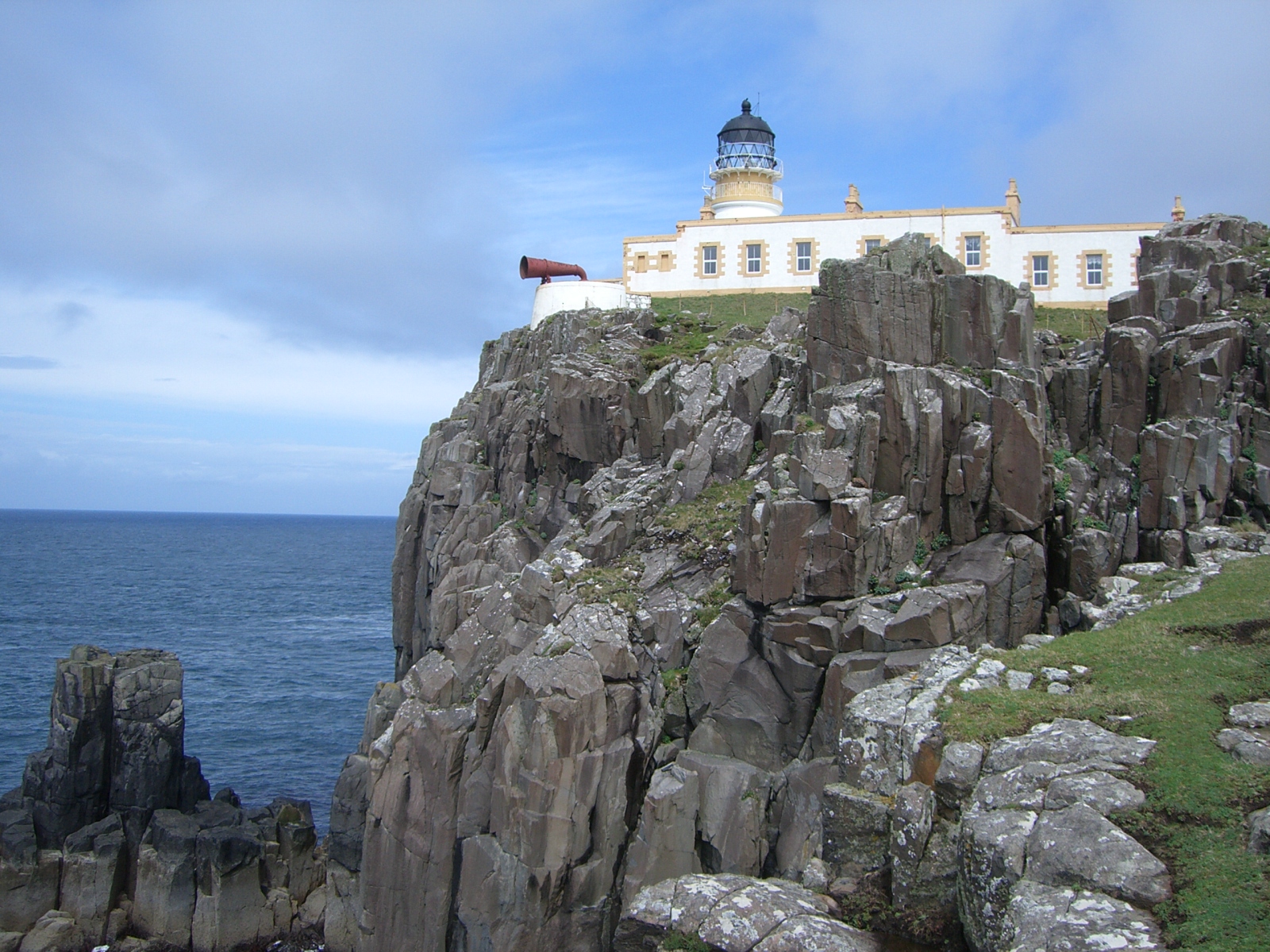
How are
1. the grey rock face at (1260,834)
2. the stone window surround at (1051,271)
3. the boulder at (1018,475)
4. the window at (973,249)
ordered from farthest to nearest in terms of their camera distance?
1. the window at (973,249)
2. the stone window surround at (1051,271)
3. the boulder at (1018,475)
4. the grey rock face at (1260,834)

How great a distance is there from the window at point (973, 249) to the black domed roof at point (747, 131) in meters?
16.5

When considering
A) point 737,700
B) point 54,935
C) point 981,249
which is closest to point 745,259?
point 981,249

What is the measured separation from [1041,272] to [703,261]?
17.2 m

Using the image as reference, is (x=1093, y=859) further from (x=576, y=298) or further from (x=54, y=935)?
(x=576, y=298)

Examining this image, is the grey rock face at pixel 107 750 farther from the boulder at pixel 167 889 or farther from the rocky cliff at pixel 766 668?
the boulder at pixel 167 889

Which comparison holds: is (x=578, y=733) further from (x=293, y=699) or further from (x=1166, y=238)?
(x=293, y=699)

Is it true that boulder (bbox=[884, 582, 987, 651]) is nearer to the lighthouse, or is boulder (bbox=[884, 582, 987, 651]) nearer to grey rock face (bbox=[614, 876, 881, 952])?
grey rock face (bbox=[614, 876, 881, 952])

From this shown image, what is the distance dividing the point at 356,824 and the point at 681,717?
13598mm

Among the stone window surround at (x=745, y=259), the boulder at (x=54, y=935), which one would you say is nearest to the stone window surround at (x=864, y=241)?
the stone window surround at (x=745, y=259)

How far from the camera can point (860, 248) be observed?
54.0 metres

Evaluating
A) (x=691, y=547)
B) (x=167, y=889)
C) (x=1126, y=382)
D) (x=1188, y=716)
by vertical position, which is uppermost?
(x=1126, y=382)

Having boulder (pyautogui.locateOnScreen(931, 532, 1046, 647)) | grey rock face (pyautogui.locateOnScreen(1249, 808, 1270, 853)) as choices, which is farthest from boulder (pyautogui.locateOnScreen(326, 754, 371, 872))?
grey rock face (pyautogui.locateOnScreen(1249, 808, 1270, 853))

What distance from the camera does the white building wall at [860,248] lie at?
50844 mm

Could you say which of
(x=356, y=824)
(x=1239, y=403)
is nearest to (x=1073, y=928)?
(x=1239, y=403)
